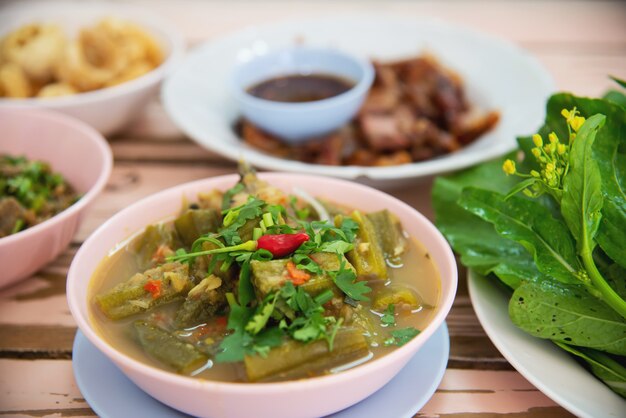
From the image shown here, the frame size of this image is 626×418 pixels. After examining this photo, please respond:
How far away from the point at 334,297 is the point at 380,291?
0.22 meters

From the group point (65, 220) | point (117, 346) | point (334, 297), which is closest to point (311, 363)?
point (334, 297)

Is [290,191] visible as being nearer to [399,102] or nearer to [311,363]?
[311,363]

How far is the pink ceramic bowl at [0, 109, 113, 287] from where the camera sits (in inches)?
81.7

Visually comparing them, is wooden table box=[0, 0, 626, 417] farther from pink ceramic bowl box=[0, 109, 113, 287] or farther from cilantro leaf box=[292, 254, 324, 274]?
cilantro leaf box=[292, 254, 324, 274]

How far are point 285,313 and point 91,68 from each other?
2.21 metres

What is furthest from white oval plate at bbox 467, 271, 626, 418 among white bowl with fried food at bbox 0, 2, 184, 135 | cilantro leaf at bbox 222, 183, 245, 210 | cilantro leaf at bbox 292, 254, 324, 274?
white bowl with fried food at bbox 0, 2, 184, 135

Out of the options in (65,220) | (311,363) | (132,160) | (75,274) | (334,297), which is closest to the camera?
(311,363)

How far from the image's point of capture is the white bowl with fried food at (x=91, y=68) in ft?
9.85

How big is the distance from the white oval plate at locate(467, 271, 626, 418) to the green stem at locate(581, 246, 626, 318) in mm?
219

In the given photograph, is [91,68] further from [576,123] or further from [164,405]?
[576,123]

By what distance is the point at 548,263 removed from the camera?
1.83 m

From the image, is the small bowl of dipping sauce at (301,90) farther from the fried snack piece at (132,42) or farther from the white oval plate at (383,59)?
the fried snack piece at (132,42)

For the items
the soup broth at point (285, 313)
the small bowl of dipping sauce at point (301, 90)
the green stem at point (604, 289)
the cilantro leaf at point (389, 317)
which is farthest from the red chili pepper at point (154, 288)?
the small bowl of dipping sauce at point (301, 90)

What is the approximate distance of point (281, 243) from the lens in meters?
1.69
